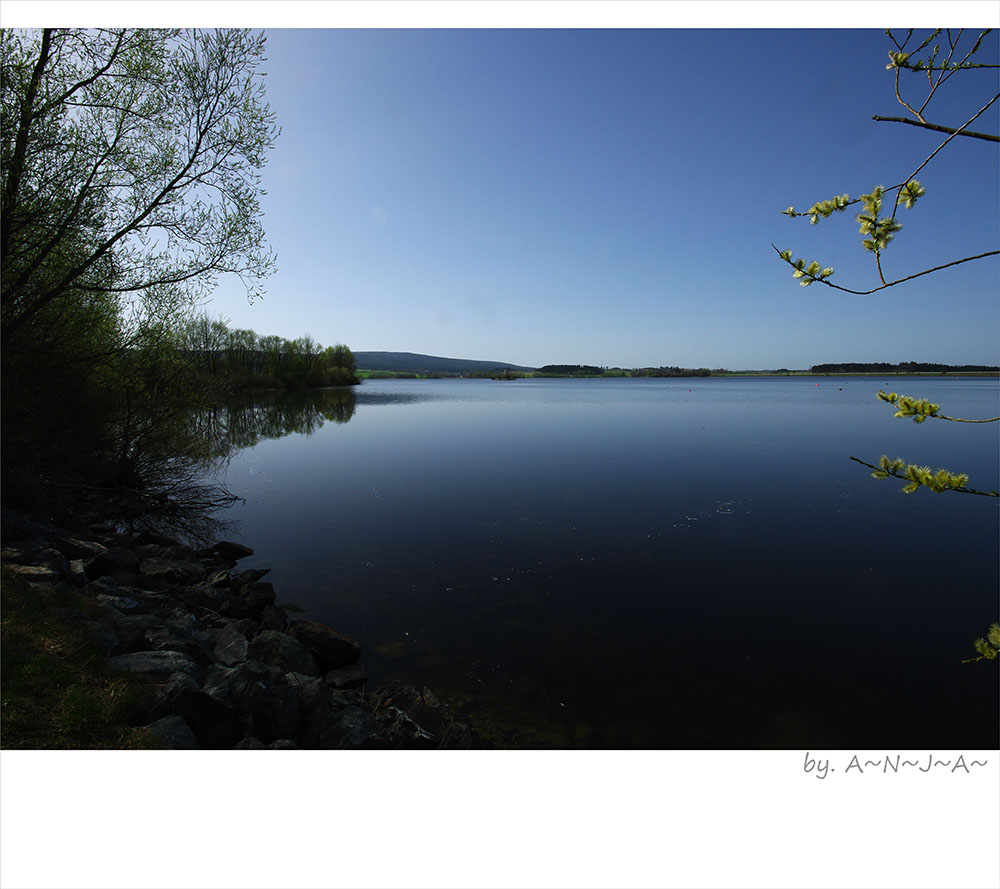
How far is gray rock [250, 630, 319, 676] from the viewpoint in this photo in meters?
6.54

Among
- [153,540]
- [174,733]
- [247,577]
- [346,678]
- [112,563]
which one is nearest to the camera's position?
[174,733]

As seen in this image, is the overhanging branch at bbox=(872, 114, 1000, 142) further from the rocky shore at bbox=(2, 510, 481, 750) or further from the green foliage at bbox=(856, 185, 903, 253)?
the rocky shore at bbox=(2, 510, 481, 750)

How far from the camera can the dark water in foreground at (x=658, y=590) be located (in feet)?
20.4

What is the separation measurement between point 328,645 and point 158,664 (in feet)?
7.93

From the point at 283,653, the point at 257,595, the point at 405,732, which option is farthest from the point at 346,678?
the point at 257,595

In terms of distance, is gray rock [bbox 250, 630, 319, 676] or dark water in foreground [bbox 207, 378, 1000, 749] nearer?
dark water in foreground [bbox 207, 378, 1000, 749]

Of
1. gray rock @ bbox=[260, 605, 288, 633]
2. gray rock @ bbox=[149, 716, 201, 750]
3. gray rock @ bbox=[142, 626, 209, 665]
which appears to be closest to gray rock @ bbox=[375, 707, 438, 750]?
gray rock @ bbox=[149, 716, 201, 750]

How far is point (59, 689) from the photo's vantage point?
4340 mm

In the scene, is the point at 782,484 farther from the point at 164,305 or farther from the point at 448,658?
the point at 164,305

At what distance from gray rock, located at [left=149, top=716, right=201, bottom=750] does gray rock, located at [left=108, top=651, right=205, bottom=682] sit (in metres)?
0.85

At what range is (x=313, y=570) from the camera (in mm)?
10438

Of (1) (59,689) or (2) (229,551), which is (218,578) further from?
(1) (59,689)

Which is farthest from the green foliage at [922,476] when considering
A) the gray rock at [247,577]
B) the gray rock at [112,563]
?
the gray rock at [112,563]

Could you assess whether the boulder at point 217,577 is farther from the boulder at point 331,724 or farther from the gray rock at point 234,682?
the boulder at point 331,724
